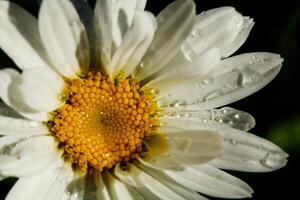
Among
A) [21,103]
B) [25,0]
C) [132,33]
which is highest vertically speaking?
[25,0]

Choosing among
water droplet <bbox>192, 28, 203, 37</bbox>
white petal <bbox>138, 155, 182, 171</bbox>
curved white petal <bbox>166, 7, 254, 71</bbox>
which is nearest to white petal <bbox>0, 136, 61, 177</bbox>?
white petal <bbox>138, 155, 182, 171</bbox>

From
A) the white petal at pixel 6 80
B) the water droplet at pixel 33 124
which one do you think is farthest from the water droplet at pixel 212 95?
the white petal at pixel 6 80

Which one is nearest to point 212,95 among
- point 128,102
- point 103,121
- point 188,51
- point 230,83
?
point 230,83

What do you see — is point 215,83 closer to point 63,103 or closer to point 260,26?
point 63,103

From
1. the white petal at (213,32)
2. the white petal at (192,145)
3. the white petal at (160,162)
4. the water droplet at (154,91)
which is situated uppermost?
the white petal at (213,32)

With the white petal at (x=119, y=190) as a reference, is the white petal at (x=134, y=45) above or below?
above

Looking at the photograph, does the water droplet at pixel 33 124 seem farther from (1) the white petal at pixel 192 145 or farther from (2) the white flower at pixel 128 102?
(1) the white petal at pixel 192 145

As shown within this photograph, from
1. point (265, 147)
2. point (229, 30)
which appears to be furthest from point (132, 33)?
point (265, 147)
